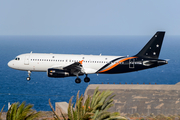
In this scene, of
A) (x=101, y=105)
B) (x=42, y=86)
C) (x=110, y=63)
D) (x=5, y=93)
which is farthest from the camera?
(x=42, y=86)

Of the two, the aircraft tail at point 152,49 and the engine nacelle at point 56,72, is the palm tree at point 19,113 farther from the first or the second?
the aircraft tail at point 152,49

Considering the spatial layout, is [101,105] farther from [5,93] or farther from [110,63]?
[5,93]

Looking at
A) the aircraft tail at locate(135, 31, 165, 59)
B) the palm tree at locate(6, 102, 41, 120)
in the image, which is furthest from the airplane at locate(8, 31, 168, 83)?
the palm tree at locate(6, 102, 41, 120)

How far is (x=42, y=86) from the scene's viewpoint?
179 metres

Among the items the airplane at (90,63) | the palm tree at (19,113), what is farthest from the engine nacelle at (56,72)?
the palm tree at (19,113)

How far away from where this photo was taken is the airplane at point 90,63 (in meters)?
69.5

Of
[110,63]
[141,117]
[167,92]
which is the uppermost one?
[110,63]

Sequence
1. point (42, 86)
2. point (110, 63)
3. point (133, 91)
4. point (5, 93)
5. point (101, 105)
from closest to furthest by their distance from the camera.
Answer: point (101, 105), point (110, 63), point (133, 91), point (5, 93), point (42, 86)

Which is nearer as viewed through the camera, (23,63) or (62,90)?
(23,63)

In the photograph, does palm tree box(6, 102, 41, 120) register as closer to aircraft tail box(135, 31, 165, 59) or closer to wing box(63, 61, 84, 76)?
wing box(63, 61, 84, 76)

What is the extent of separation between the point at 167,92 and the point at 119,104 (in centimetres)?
1377

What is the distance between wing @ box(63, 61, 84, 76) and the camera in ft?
227

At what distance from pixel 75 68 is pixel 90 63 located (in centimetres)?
334

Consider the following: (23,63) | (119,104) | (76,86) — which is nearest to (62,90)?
(76,86)
